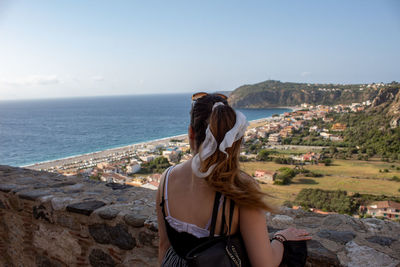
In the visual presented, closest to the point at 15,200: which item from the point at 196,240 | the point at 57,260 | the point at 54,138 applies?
the point at 57,260

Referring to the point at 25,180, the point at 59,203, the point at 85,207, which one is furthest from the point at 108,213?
the point at 25,180

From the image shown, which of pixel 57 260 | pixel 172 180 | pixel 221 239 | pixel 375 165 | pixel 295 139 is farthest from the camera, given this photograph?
pixel 295 139

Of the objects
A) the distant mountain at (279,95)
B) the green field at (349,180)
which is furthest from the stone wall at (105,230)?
the distant mountain at (279,95)

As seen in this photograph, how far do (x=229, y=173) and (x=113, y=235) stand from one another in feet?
3.85

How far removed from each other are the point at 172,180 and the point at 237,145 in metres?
0.30

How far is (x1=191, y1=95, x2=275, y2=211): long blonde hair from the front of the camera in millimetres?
806

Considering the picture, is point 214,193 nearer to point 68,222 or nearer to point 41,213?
point 68,222

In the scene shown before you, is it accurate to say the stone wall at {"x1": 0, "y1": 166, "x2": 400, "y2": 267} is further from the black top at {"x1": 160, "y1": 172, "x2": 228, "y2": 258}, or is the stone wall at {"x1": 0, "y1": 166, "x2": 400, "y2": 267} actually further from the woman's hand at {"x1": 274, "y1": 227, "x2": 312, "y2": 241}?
the black top at {"x1": 160, "y1": 172, "x2": 228, "y2": 258}

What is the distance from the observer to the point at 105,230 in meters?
1.70

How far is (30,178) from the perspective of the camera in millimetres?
2619

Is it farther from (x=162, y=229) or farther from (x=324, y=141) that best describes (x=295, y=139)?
(x=162, y=229)

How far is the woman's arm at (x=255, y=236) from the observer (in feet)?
2.69

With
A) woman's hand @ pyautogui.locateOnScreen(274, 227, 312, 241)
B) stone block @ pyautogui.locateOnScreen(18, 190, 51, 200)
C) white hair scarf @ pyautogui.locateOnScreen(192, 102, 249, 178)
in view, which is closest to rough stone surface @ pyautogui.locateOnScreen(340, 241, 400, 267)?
woman's hand @ pyautogui.locateOnScreen(274, 227, 312, 241)

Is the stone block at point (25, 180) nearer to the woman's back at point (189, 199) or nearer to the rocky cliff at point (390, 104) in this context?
the woman's back at point (189, 199)
